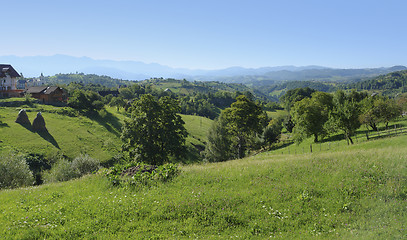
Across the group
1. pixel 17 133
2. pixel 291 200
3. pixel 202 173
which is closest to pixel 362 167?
pixel 291 200

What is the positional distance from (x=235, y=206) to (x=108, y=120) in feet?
291

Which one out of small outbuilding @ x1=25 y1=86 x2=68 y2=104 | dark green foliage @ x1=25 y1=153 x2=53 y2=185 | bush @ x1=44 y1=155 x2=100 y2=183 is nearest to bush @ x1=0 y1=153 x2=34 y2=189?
bush @ x1=44 y1=155 x2=100 y2=183

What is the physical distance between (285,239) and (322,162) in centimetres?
857

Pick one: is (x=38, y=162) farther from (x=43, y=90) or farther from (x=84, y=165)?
(x=43, y=90)

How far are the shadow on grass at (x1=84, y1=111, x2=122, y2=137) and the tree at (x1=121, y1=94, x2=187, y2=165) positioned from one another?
51.7m

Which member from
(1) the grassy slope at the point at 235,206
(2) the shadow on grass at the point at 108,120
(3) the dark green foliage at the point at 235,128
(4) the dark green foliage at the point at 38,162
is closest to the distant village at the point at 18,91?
(2) the shadow on grass at the point at 108,120

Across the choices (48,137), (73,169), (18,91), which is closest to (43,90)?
(18,91)

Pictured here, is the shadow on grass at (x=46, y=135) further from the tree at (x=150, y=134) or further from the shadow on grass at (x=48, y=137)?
the tree at (x=150, y=134)

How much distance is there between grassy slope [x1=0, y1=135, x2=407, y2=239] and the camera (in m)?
9.73

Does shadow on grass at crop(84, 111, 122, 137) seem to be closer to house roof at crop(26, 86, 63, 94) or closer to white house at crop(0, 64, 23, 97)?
house roof at crop(26, 86, 63, 94)

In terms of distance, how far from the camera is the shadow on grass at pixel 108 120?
268 ft

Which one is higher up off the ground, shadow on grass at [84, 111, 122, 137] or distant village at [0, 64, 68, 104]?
distant village at [0, 64, 68, 104]

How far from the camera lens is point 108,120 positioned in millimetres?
90750

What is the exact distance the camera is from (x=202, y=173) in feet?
50.4
